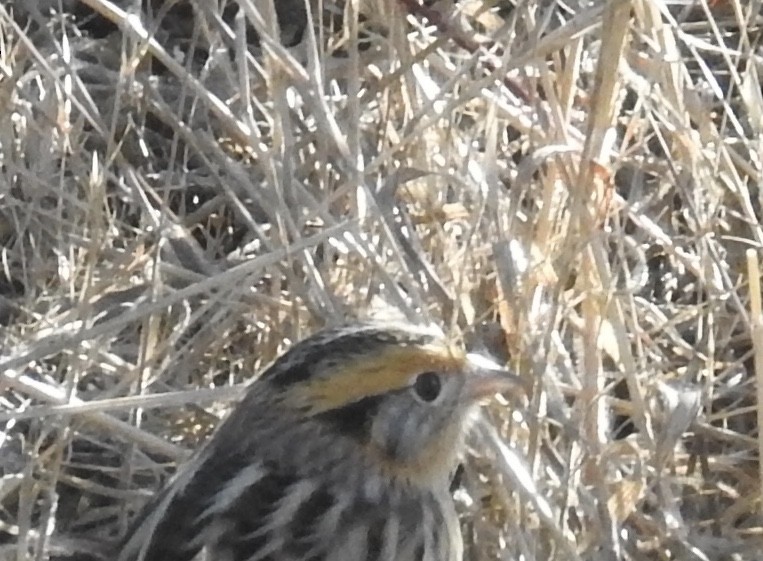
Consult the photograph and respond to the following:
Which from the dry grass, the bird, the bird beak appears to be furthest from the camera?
the dry grass

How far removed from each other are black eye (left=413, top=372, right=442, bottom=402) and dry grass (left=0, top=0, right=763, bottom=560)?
0.72ft

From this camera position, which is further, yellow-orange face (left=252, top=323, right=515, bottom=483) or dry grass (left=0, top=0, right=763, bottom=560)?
dry grass (left=0, top=0, right=763, bottom=560)

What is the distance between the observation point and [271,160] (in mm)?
3066

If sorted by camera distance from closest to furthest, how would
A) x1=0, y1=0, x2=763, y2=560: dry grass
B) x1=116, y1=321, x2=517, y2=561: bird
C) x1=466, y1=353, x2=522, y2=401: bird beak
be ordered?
x1=116, y1=321, x2=517, y2=561: bird
x1=466, y1=353, x2=522, y2=401: bird beak
x1=0, y1=0, x2=763, y2=560: dry grass

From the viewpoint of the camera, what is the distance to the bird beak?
2.67 meters

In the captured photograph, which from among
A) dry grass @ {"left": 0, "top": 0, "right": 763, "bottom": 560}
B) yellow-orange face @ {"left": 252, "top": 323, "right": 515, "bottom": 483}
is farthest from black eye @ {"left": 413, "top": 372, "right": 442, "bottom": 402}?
dry grass @ {"left": 0, "top": 0, "right": 763, "bottom": 560}

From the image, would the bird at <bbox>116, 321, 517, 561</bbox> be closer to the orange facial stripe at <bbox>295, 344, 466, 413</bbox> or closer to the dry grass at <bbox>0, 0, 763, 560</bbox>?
the orange facial stripe at <bbox>295, 344, 466, 413</bbox>

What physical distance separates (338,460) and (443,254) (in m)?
0.57

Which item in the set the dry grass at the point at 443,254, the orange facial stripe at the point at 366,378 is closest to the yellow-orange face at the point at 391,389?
the orange facial stripe at the point at 366,378

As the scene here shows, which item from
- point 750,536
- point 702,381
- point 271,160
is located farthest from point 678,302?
point 271,160

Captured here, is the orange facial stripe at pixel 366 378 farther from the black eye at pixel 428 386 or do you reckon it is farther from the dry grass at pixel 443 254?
the dry grass at pixel 443 254

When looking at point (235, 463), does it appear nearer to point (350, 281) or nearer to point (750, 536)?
point (350, 281)

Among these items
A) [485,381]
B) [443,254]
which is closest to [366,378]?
[485,381]

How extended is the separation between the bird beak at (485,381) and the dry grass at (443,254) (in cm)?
16
